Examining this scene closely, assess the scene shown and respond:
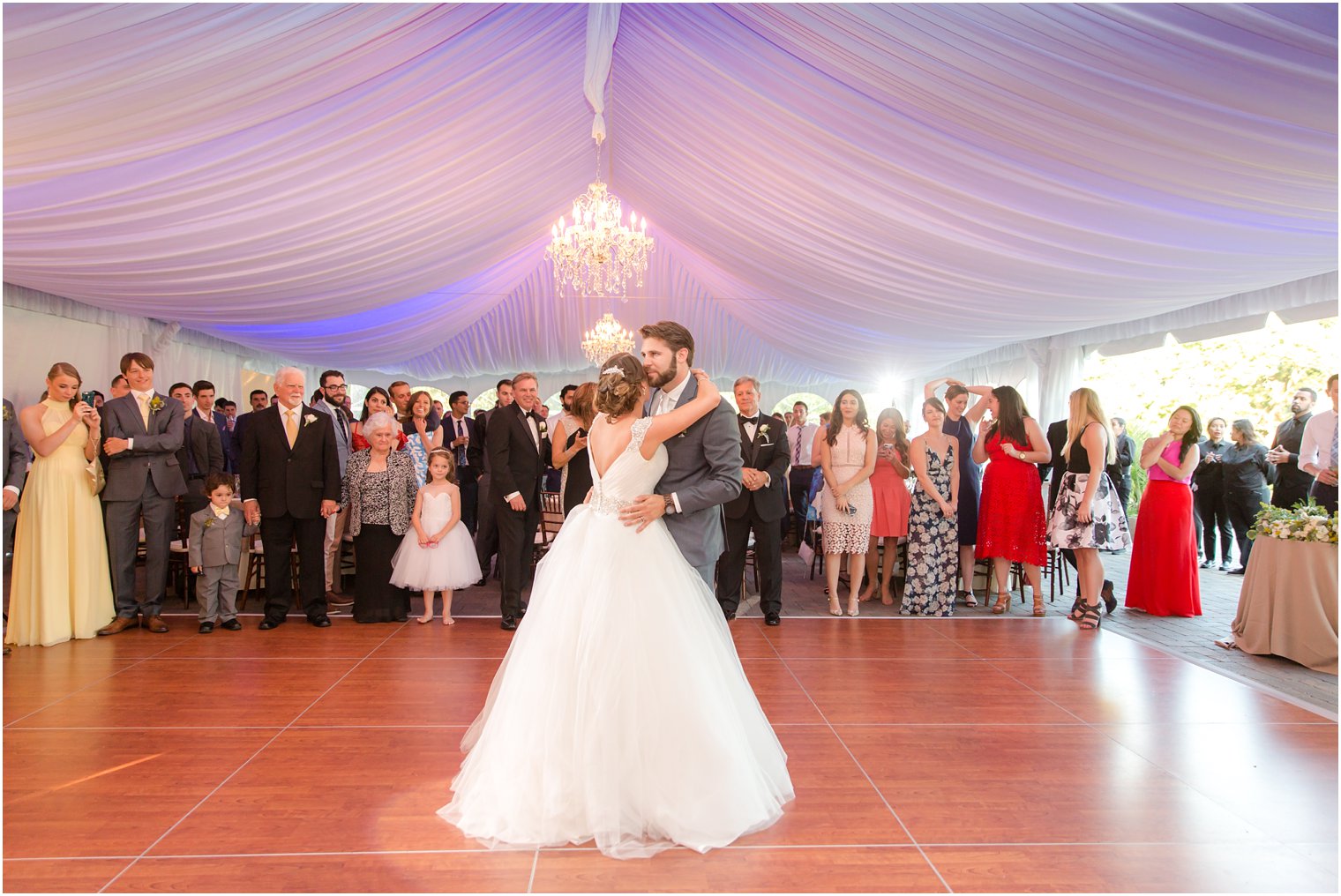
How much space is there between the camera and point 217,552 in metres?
5.11

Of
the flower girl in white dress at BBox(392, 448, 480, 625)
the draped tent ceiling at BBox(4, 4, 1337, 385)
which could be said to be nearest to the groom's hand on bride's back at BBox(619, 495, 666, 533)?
the draped tent ceiling at BBox(4, 4, 1337, 385)

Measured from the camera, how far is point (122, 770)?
9.73ft

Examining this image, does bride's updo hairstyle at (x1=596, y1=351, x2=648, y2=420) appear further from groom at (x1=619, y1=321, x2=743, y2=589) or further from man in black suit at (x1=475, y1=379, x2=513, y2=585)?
man in black suit at (x1=475, y1=379, x2=513, y2=585)

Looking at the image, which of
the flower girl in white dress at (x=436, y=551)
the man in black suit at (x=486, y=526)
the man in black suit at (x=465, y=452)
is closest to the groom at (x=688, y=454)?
the flower girl in white dress at (x=436, y=551)

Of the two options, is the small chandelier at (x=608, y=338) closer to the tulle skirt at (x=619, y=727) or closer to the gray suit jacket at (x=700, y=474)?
the gray suit jacket at (x=700, y=474)

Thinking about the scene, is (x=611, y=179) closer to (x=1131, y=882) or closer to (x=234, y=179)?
(x=234, y=179)

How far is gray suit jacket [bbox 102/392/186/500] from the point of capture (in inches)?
199

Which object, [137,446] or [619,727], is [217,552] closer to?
[137,446]

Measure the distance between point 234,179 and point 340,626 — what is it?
3020 millimetres

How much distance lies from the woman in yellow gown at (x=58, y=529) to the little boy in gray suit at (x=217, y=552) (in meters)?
0.56

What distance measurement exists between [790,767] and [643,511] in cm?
118

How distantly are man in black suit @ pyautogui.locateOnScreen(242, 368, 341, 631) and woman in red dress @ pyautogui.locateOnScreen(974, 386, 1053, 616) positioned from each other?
4.59m

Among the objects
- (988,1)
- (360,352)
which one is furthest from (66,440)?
(360,352)

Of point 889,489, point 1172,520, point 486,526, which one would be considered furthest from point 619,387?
point 1172,520
